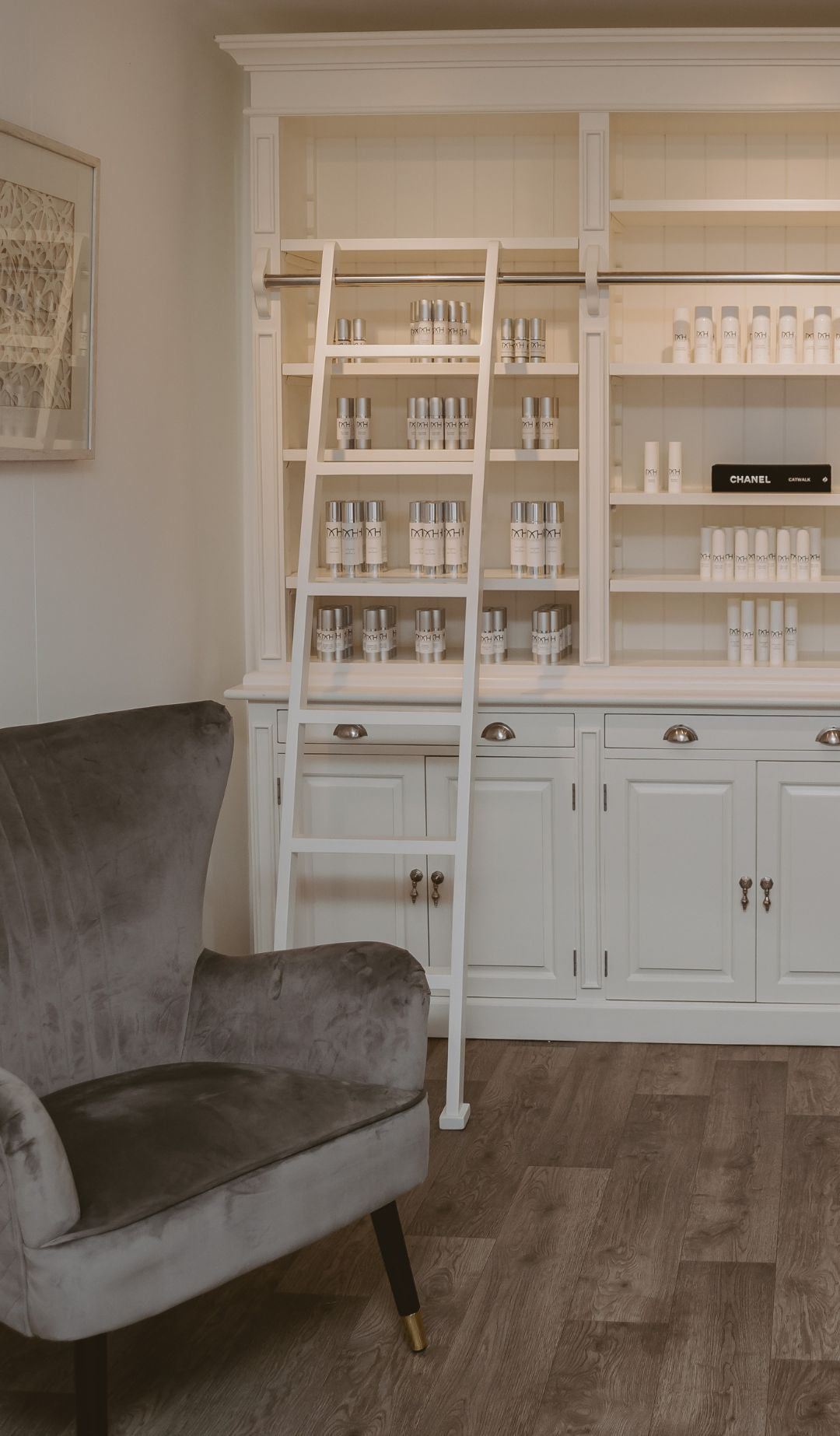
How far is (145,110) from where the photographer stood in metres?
3.48

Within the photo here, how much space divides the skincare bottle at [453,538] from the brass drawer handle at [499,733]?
401 millimetres

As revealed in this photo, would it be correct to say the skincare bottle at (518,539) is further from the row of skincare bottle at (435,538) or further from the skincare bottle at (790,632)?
the skincare bottle at (790,632)

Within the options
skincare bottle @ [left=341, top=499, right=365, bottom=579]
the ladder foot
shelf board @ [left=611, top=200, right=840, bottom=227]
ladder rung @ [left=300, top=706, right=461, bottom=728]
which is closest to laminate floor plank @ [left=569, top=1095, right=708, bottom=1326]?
the ladder foot

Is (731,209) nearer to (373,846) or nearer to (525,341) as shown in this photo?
(525,341)

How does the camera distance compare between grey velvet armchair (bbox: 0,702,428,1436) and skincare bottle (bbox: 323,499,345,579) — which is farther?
skincare bottle (bbox: 323,499,345,579)

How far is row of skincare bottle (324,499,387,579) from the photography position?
12.4 ft

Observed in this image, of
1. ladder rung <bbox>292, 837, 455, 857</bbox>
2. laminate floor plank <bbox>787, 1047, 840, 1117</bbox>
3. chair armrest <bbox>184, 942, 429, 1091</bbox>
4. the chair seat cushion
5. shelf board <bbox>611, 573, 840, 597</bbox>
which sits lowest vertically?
laminate floor plank <bbox>787, 1047, 840, 1117</bbox>

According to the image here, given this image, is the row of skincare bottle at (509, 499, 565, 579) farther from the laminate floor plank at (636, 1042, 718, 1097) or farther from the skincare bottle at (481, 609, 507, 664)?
the laminate floor plank at (636, 1042, 718, 1097)

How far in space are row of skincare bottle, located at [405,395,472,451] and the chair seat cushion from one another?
1.91 m

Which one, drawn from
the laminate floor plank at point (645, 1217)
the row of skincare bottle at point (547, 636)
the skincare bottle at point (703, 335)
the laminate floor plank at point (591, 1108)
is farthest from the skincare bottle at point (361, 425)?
the laminate floor plank at point (645, 1217)

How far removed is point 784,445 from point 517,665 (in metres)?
1.00

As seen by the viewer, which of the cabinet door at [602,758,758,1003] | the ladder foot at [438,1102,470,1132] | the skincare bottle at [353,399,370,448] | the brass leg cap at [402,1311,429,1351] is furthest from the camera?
the skincare bottle at [353,399,370,448]

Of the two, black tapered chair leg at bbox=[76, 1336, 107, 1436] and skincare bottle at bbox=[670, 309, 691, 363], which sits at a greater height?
skincare bottle at bbox=[670, 309, 691, 363]

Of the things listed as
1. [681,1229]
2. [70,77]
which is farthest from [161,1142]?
[70,77]
